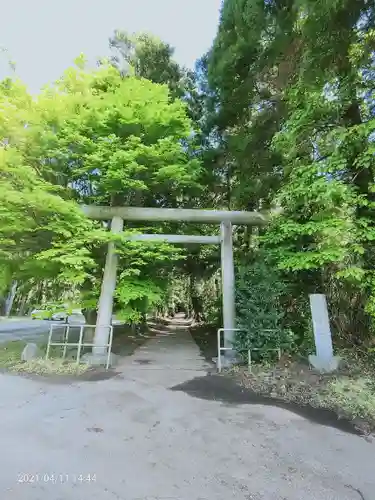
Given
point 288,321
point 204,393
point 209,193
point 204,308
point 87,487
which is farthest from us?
point 204,308

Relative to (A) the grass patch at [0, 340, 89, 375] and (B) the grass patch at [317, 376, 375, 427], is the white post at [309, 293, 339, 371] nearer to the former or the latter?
(B) the grass patch at [317, 376, 375, 427]

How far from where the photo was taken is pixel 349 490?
2.46m

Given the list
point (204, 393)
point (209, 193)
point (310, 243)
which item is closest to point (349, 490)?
point (204, 393)

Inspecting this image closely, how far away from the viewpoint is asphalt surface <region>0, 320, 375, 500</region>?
2396mm

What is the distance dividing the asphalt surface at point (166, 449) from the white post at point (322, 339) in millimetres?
1884

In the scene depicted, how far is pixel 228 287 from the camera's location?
25.1 feet

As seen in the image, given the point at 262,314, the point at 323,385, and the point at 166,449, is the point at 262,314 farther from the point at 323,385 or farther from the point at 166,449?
the point at 166,449

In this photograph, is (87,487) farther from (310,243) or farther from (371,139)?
(371,139)

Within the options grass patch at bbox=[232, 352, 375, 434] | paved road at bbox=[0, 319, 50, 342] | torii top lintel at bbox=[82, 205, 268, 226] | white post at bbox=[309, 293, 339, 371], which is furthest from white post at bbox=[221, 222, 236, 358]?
paved road at bbox=[0, 319, 50, 342]

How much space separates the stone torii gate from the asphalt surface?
240cm

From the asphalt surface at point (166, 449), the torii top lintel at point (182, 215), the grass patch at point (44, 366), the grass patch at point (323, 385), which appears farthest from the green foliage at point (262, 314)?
the grass patch at point (44, 366)

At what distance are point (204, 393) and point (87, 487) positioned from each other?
2.87m

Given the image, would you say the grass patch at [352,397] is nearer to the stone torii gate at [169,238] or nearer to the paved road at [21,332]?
the stone torii gate at [169,238]
